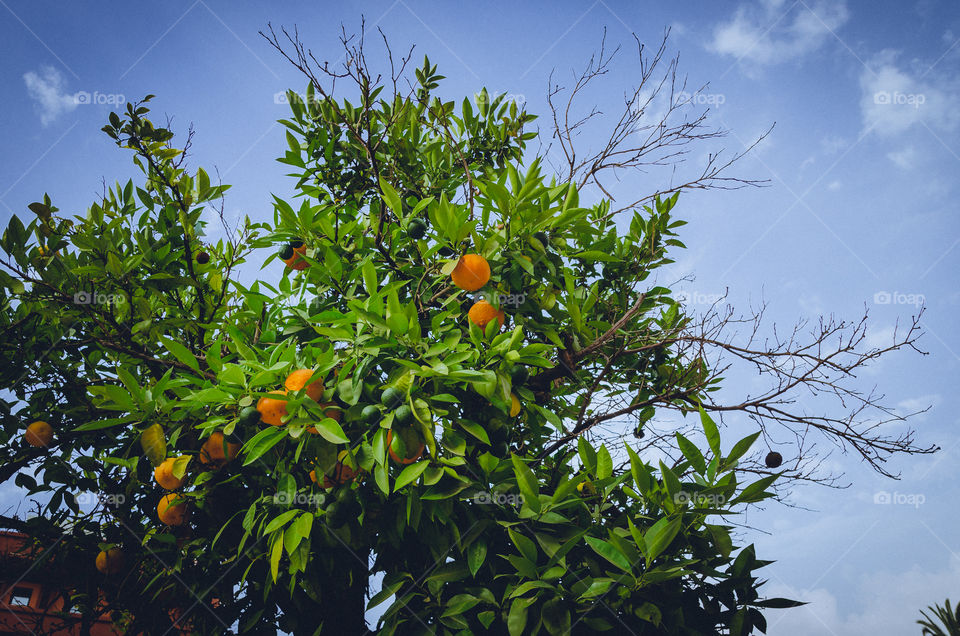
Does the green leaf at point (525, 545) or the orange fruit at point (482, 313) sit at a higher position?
the orange fruit at point (482, 313)

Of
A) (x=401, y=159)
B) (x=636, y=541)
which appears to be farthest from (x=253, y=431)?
(x=401, y=159)

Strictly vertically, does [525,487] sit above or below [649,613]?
above

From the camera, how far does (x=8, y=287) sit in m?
2.55

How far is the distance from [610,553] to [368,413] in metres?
0.85

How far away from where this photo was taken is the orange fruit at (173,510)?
91.9 inches

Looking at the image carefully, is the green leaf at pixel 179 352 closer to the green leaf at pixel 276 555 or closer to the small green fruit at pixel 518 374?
the green leaf at pixel 276 555

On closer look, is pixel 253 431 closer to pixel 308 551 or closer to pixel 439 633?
pixel 308 551

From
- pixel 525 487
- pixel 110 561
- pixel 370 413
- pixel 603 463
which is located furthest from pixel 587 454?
pixel 110 561

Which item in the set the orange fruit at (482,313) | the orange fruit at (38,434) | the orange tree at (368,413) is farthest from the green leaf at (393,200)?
the orange fruit at (38,434)

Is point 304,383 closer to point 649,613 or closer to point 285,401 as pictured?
point 285,401

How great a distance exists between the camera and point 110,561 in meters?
2.53

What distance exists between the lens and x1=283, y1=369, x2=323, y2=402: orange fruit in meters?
1.83

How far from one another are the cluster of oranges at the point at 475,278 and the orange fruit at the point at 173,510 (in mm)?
1456

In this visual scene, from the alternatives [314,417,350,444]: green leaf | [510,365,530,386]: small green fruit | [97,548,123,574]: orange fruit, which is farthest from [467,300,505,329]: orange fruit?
[97,548,123,574]: orange fruit
